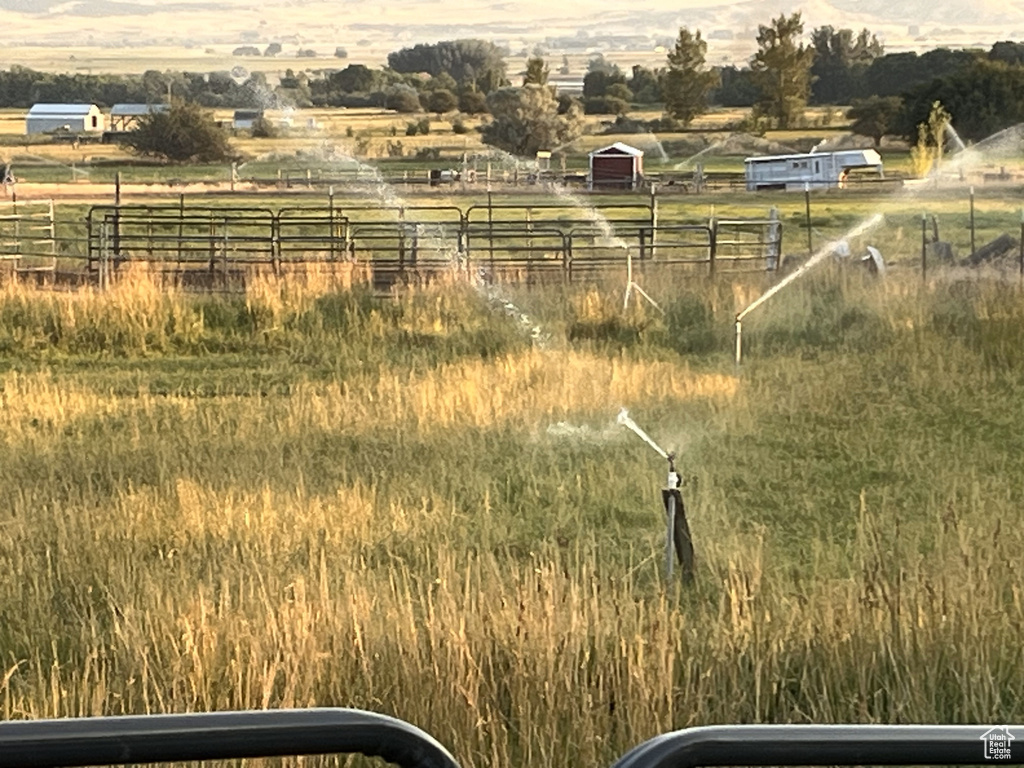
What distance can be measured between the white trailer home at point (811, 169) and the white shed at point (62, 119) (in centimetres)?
1209

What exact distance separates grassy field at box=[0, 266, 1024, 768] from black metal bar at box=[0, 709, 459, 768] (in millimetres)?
1344

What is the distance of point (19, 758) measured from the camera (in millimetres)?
615

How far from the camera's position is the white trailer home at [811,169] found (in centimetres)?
2270

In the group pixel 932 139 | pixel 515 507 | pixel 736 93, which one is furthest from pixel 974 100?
pixel 515 507

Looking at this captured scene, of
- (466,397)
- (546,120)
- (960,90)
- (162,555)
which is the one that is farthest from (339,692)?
(546,120)

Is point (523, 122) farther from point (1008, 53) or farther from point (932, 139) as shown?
point (1008, 53)

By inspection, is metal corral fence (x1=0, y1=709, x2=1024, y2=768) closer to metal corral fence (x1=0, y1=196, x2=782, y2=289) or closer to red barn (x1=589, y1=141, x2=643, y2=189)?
metal corral fence (x1=0, y1=196, x2=782, y2=289)

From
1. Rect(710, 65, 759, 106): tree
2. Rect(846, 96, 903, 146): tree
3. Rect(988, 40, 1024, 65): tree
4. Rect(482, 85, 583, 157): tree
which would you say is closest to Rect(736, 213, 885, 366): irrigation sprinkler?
Rect(846, 96, 903, 146): tree

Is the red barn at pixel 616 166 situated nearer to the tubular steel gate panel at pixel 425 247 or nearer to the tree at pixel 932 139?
the tubular steel gate panel at pixel 425 247

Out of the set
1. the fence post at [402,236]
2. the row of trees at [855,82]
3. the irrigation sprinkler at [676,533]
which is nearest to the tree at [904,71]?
the row of trees at [855,82]

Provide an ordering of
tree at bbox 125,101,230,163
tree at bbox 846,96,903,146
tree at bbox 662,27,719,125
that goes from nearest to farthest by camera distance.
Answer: tree at bbox 662,27,719,125 < tree at bbox 125,101,230,163 < tree at bbox 846,96,903,146

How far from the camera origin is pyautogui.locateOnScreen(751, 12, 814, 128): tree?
1048cm

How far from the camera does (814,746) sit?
25.3 inches

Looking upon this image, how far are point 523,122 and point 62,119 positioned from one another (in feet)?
24.2
